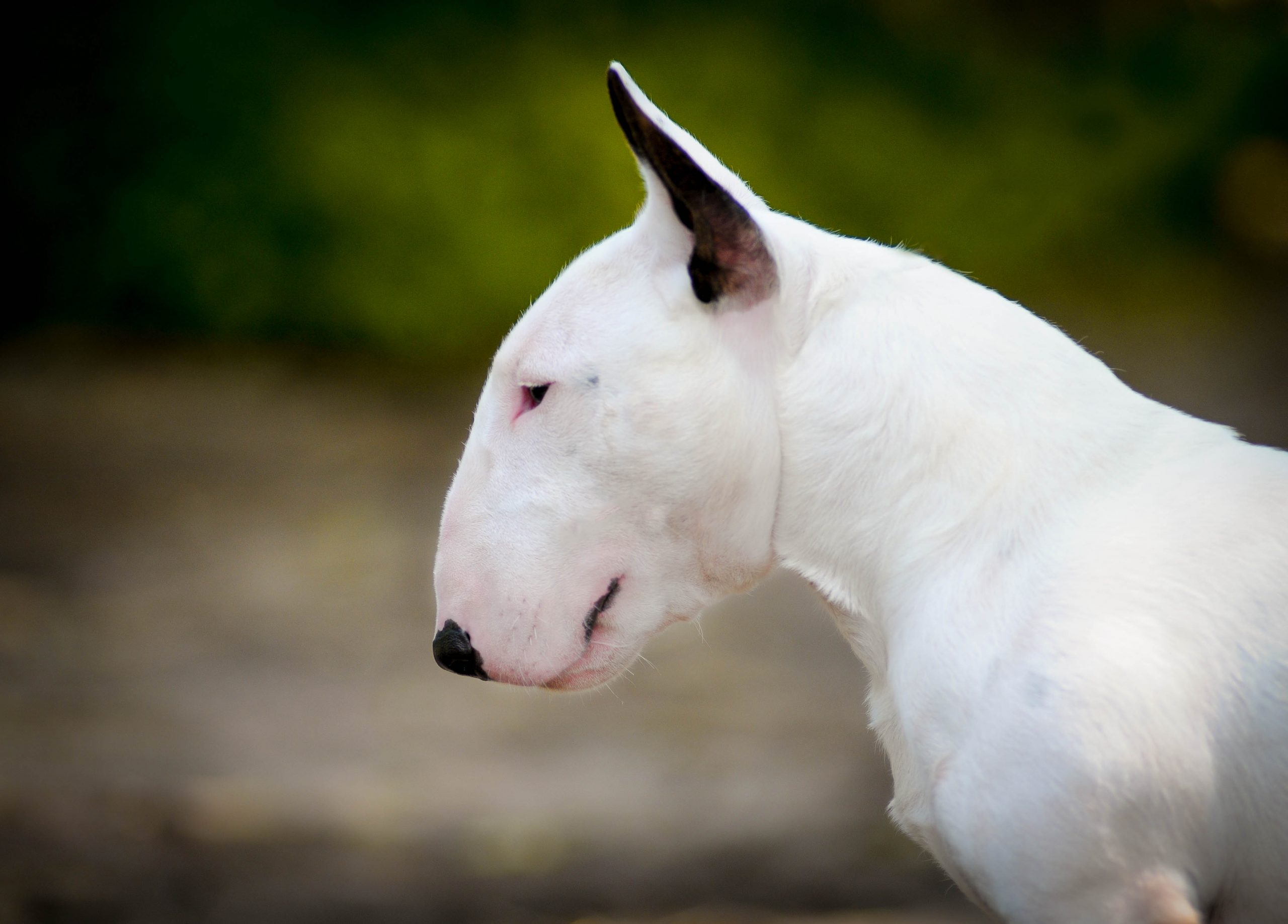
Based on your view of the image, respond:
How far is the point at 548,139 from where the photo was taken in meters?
6.20

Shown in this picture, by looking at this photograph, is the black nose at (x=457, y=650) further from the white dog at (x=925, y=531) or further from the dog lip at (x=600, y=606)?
the dog lip at (x=600, y=606)

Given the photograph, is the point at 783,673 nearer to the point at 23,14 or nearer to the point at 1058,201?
the point at 1058,201

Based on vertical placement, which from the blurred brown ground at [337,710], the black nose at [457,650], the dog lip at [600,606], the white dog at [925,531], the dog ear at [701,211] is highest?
the dog ear at [701,211]

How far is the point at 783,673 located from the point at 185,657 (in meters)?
2.37

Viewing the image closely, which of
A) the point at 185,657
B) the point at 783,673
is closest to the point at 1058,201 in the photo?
the point at 783,673

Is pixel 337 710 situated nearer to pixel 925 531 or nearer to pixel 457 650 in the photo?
pixel 457 650

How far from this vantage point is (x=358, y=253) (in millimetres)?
6297

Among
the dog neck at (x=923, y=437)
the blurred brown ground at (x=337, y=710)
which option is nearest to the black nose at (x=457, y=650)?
the dog neck at (x=923, y=437)

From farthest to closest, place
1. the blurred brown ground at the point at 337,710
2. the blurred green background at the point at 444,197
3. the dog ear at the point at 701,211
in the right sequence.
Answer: the blurred green background at the point at 444,197 < the blurred brown ground at the point at 337,710 < the dog ear at the point at 701,211

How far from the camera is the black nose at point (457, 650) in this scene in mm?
1351

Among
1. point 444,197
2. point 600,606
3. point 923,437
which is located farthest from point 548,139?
point 923,437

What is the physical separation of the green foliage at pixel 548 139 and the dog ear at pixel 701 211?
4.98 metres

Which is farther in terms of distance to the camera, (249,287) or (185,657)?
(249,287)

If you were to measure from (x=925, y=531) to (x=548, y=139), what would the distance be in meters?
5.42
